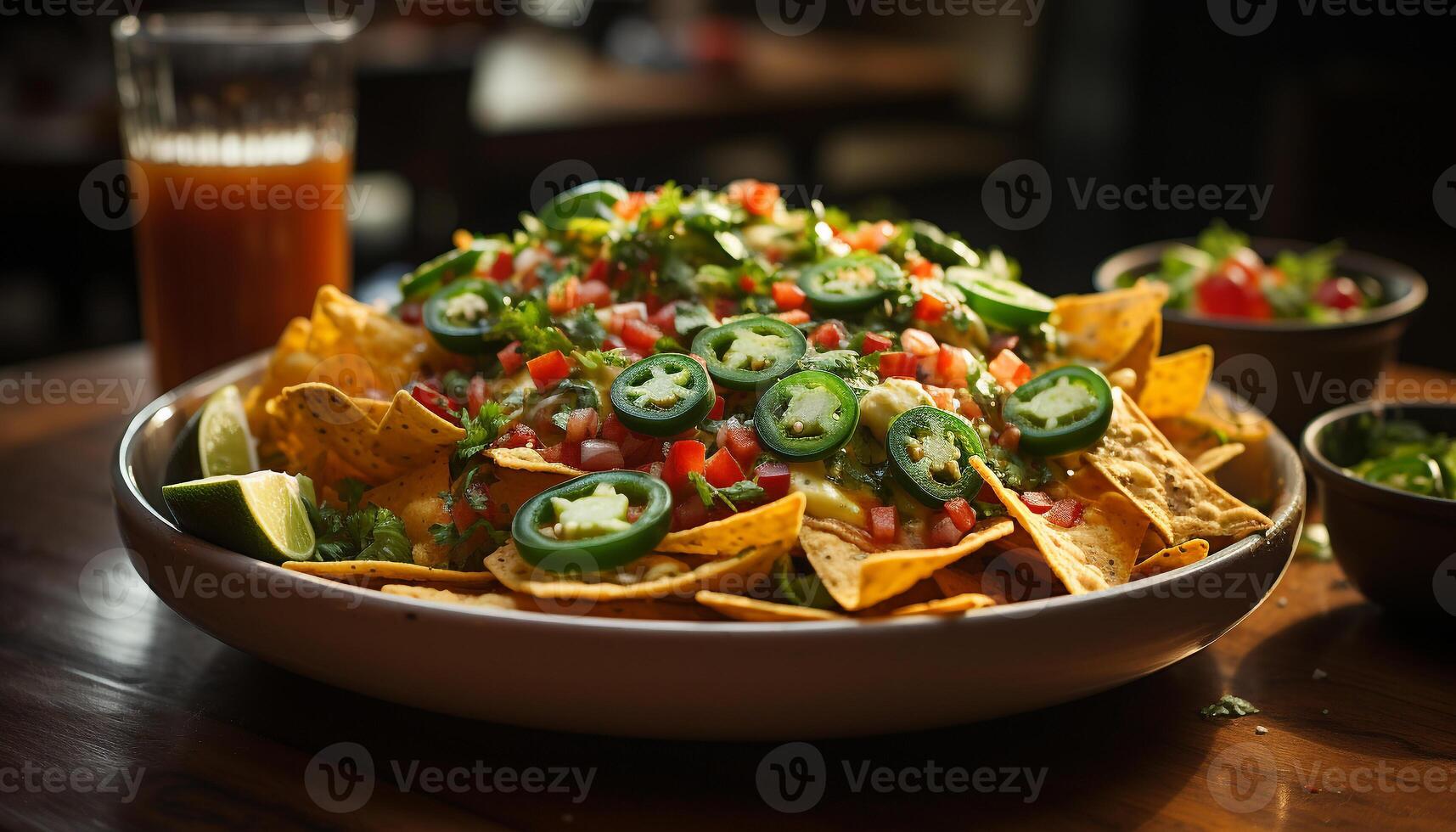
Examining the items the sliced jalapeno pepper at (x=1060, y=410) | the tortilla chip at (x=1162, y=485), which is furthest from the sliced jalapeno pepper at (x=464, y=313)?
the tortilla chip at (x=1162, y=485)

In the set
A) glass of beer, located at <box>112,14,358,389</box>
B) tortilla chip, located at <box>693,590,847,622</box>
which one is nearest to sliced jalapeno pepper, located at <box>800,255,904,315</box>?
tortilla chip, located at <box>693,590,847,622</box>

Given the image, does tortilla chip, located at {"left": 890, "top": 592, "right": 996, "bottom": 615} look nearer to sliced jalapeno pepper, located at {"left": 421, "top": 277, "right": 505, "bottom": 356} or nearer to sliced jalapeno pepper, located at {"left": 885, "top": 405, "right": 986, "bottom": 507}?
sliced jalapeno pepper, located at {"left": 885, "top": 405, "right": 986, "bottom": 507}

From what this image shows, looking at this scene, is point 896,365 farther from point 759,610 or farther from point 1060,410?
point 759,610

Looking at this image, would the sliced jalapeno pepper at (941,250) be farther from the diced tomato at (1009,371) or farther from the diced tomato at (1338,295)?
the diced tomato at (1338,295)

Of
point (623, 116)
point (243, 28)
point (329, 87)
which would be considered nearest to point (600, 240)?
point (329, 87)

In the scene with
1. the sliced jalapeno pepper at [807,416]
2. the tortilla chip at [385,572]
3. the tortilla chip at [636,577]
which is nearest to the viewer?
the tortilla chip at [636,577]

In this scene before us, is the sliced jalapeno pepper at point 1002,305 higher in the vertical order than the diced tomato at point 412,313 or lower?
higher

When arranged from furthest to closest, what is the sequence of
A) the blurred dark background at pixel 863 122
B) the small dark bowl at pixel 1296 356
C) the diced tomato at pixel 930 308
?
the blurred dark background at pixel 863 122
the small dark bowl at pixel 1296 356
the diced tomato at pixel 930 308
